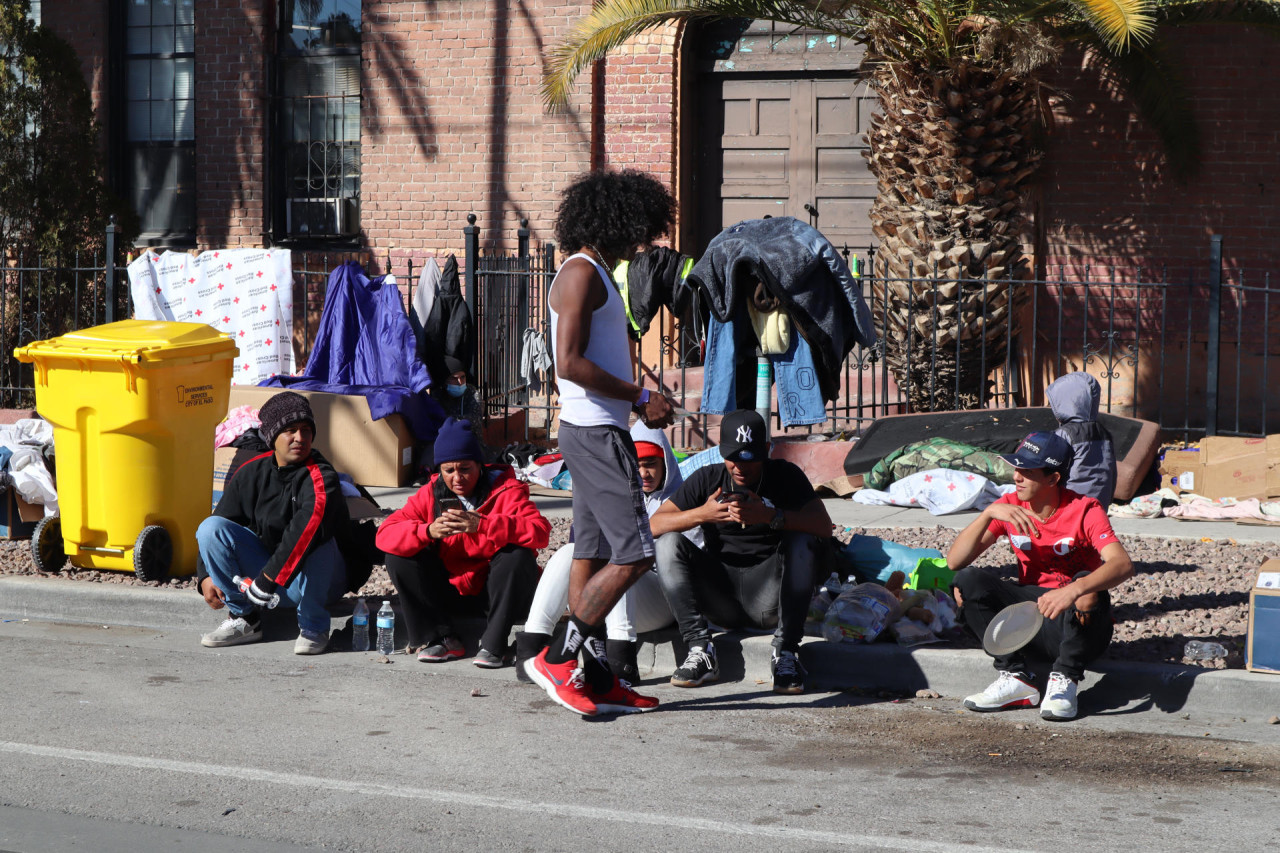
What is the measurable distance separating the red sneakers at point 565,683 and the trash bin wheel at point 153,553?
2.51m

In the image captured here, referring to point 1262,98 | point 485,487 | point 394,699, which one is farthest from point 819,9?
point 394,699

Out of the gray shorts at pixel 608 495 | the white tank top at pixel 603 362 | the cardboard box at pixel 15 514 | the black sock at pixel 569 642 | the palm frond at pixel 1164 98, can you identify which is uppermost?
the palm frond at pixel 1164 98

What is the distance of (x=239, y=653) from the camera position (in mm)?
6277

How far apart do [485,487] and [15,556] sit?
128 inches

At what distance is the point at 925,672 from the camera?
18.6 feet

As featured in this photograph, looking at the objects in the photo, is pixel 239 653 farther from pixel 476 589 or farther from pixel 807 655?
pixel 807 655

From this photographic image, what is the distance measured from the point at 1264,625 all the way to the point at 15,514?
20.9 feet

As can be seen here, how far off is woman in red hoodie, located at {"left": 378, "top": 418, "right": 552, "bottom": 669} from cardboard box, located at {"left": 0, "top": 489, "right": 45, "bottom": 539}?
300 cm

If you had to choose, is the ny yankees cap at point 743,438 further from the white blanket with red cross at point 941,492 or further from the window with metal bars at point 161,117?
the window with metal bars at point 161,117

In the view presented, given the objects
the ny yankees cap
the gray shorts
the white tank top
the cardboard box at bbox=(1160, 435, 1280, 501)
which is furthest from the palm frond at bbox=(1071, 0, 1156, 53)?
the gray shorts

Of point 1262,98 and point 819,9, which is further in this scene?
point 1262,98

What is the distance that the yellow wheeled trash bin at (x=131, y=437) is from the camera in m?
6.85

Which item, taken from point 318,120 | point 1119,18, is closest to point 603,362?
point 1119,18

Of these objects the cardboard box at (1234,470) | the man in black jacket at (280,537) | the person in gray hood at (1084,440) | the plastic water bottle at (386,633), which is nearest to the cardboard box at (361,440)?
the man in black jacket at (280,537)
